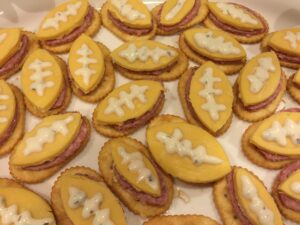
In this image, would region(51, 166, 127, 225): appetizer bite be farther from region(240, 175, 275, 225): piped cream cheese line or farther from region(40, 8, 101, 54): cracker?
region(40, 8, 101, 54): cracker

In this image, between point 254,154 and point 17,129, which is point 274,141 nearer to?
point 254,154

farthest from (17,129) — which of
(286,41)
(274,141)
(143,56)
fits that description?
(286,41)

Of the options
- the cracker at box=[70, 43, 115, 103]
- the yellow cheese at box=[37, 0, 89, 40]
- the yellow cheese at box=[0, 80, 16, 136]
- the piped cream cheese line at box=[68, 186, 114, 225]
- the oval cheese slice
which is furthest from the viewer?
the yellow cheese at box=[37, 0, 89, 40]

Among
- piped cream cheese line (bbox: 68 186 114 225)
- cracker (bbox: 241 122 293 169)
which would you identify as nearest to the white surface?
cracker (bbox: 241 122 293 169)

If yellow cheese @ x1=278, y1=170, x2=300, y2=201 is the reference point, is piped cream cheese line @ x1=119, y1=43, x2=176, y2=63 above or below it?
above

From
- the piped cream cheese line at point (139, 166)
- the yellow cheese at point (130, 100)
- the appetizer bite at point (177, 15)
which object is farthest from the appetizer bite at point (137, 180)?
the appetizer bite at point (177, 15)

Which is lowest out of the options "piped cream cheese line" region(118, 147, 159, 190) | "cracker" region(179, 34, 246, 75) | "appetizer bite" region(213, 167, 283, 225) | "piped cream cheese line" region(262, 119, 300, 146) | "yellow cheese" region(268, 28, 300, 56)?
"appetizer bite" region(213, 167, 283, 225)

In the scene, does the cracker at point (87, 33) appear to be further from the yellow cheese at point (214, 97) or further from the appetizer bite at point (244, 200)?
the appetizer bite at point (244, 200)
